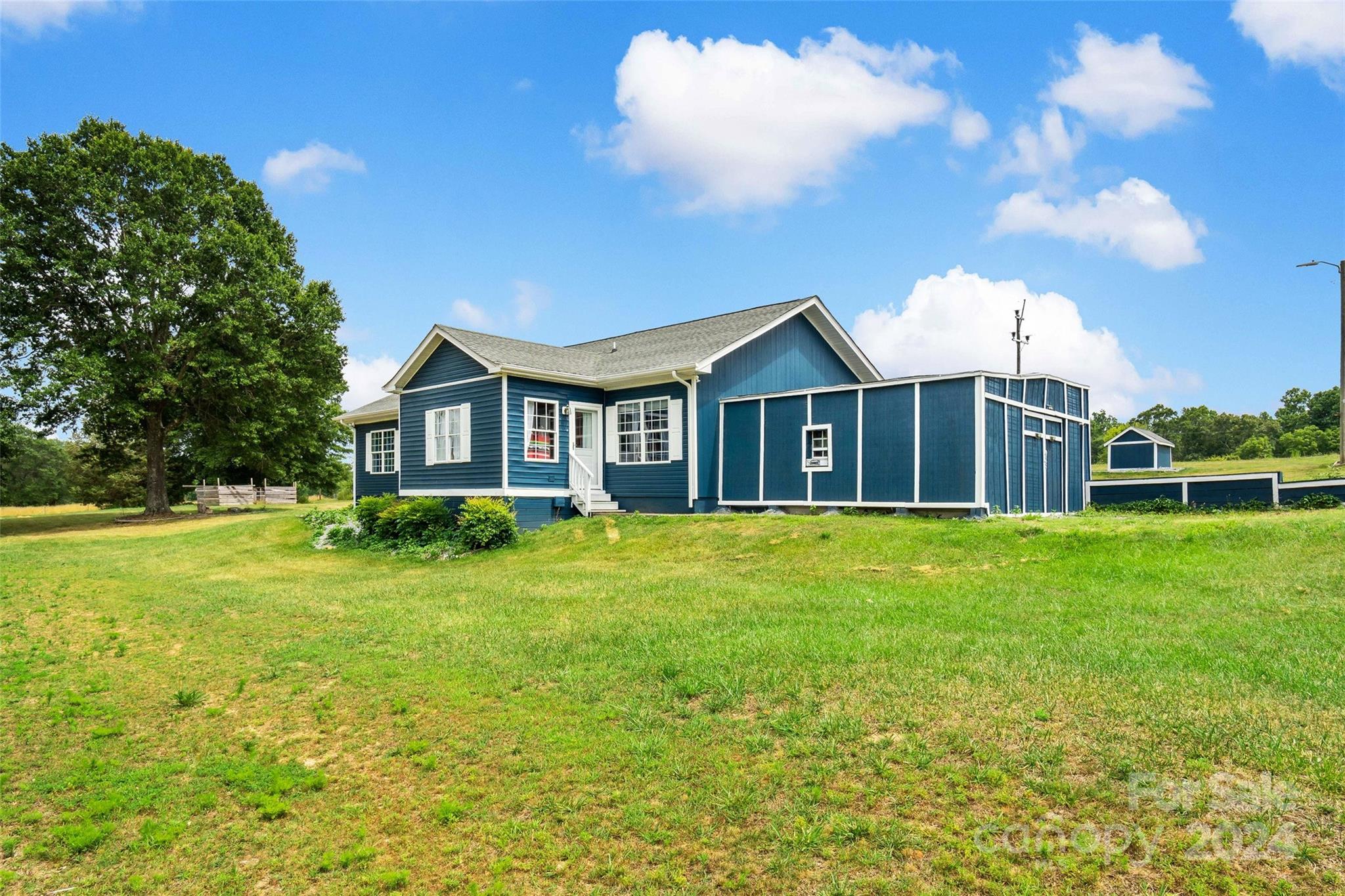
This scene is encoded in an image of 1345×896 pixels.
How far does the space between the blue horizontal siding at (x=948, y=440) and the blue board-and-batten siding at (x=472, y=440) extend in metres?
9.90

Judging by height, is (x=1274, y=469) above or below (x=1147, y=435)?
below

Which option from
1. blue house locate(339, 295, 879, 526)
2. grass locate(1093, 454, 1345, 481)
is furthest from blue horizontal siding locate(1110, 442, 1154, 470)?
blue house locate(339, 295, 879, 526)

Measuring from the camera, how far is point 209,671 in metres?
7.91

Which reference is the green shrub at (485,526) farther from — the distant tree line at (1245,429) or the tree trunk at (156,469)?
the distant tree line at (1245,429)

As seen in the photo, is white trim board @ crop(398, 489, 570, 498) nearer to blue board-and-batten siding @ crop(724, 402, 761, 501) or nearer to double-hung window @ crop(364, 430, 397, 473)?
blue board-and-batten siding @ crop(724, 402, 761, 501)

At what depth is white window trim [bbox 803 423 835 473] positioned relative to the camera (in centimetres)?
1722

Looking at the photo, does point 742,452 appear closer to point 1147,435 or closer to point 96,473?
point 1147,435

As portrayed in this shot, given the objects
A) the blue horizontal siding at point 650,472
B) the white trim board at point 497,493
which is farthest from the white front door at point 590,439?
the white trim board at point 497,493

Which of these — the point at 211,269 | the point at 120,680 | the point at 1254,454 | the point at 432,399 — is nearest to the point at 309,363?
the point at 211,269

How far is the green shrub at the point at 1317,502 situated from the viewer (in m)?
16.5

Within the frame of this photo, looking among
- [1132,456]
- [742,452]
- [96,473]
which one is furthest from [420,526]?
[96,473]

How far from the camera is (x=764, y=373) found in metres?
20.9

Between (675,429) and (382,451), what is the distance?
13.5m

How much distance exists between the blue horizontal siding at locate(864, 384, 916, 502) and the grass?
1304cm
